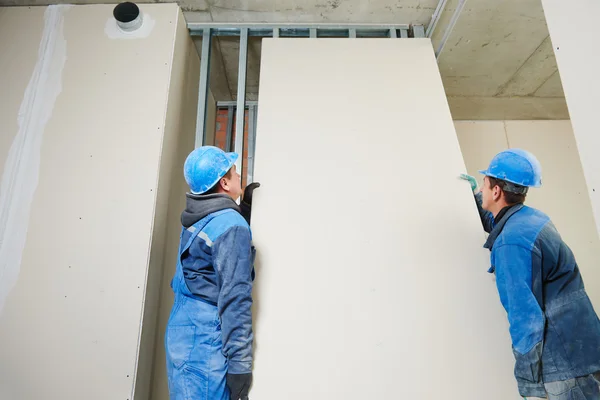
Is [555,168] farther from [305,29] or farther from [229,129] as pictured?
[229,129]

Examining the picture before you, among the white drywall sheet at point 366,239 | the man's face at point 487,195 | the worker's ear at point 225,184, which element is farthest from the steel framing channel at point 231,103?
the man's face at point 487,195

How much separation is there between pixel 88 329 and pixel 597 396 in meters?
1.90

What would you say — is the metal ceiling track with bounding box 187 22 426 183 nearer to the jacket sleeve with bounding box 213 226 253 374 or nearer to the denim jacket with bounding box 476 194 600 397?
the jacket sleeve with bounding box 213 226 253 374

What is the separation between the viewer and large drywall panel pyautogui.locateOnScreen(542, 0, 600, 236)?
3.23 ft

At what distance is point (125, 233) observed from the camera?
67.1 inches

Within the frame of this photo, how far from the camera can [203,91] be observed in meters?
2.19

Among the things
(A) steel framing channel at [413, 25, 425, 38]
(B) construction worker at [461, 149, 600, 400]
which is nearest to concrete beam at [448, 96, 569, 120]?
(A) steel framing channel at [413, 25, 425, 38]

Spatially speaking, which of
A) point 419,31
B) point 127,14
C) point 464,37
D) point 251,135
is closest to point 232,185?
point 127,14

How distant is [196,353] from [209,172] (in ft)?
2.19

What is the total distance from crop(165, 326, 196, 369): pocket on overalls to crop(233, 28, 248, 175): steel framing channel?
823 mm

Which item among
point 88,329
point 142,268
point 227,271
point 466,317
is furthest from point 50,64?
point 466,317

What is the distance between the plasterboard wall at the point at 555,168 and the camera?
2.65 meters

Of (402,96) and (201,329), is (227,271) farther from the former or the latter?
(402,96)

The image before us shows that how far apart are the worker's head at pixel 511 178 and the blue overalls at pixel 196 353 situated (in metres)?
1.20
